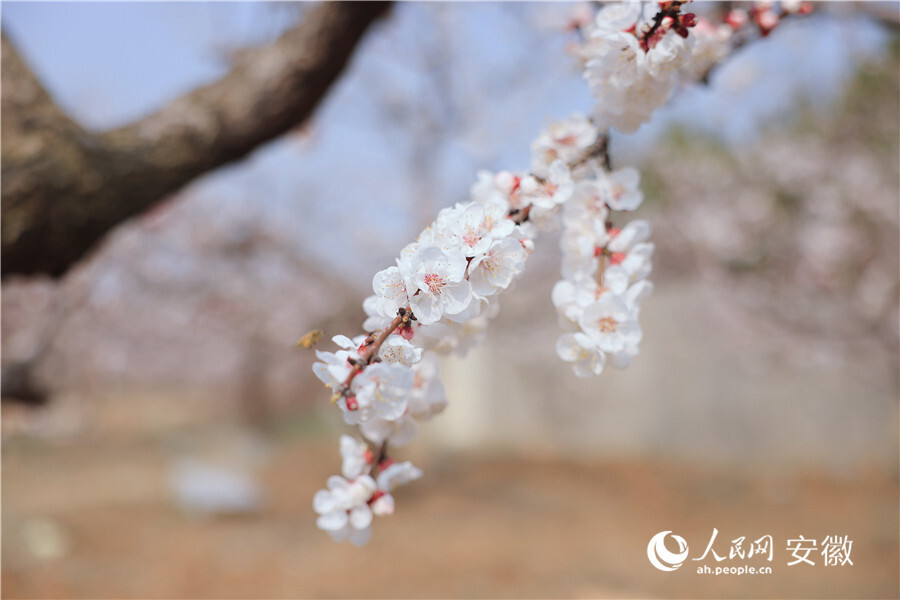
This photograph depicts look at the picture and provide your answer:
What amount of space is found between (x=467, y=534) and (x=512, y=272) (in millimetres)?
5183

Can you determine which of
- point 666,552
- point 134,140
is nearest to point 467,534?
point 666,552

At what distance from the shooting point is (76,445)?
11.5m

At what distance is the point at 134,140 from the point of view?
1484mm

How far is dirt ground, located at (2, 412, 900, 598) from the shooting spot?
163 inches

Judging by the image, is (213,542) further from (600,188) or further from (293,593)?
(600,188)

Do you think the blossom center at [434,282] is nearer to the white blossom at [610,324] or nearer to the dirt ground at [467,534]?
the white blossom at [610,324]

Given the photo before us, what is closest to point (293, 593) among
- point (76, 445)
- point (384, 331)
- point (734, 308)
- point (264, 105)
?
point (264, 105)

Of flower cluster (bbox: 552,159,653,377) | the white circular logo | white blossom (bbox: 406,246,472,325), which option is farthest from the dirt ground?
white blossom (bbox: 406,246,472,325)

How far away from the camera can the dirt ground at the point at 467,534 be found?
4.13 m

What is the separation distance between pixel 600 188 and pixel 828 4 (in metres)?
1.81

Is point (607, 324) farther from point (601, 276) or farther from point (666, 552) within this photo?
point (666, 552)

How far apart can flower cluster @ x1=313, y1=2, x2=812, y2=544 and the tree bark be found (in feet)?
2.65

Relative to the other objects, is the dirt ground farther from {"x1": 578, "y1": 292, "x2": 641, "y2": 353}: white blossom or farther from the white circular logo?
Answer: {"x1": 578, "y1": 292, "x2": 641, "y2": 353}: white blossom

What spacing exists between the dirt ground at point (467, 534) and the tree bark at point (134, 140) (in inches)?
134
